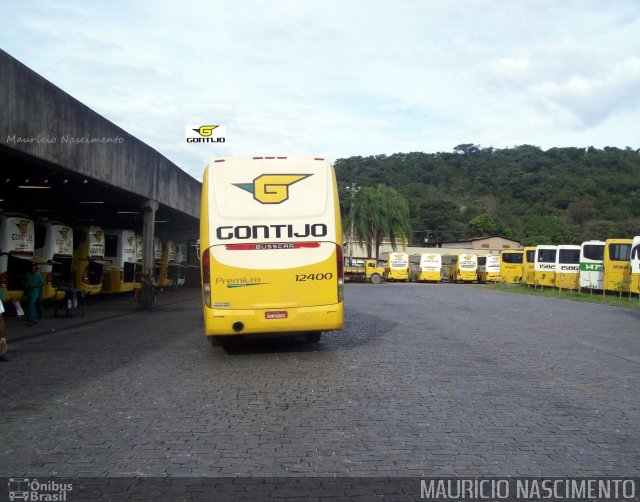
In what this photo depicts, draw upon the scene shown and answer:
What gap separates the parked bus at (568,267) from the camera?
1499 inches

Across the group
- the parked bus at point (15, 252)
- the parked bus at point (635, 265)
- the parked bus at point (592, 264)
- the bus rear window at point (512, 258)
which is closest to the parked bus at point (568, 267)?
the parked bus at point (592, 264)

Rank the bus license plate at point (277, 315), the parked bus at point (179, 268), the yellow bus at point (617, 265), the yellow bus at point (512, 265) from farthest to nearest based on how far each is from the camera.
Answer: the yellow bus at point (512, 265)
the parked bus at point (179, 268)
the yellow bus at point (617, 265)
the bus license plate at point (277, 315)

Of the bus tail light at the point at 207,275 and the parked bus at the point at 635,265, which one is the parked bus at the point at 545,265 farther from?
the bus tail light at the point at 207,275

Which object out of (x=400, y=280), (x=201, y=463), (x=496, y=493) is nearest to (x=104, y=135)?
(x=201, y=463)

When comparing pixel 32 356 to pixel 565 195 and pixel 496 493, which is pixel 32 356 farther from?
pixel 565 195

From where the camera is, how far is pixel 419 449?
563cm

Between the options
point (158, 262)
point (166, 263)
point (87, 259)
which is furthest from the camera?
point (166, 263)

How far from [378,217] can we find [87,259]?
40.4 m

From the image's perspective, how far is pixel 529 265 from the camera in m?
43.4

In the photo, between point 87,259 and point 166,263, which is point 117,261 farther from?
point 166,263

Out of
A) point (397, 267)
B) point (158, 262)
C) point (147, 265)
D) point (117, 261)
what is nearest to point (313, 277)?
point (147, 265)

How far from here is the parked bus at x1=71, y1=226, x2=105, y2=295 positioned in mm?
22750

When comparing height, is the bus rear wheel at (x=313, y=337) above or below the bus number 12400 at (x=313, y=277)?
below

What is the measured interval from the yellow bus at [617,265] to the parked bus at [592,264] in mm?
1834
